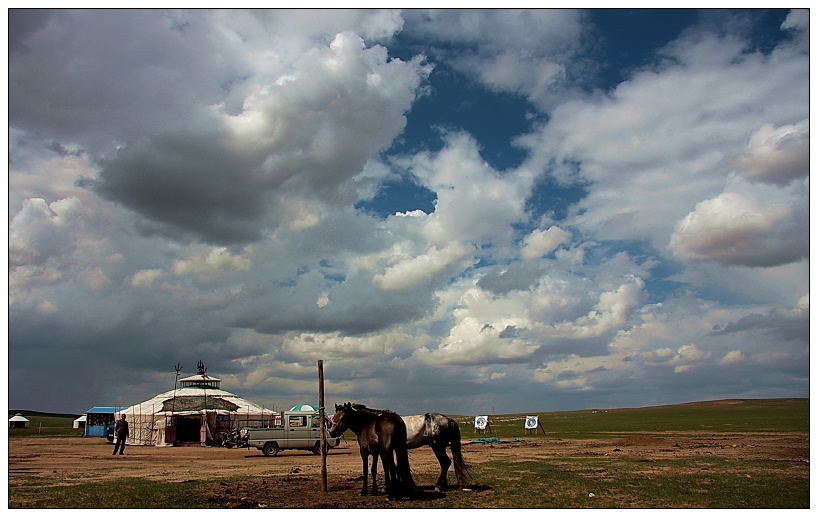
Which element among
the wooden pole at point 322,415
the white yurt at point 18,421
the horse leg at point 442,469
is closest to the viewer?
the wooden pole at point 322,415

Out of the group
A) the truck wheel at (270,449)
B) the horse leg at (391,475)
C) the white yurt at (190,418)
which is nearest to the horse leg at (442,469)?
the horse leg at (391,475)

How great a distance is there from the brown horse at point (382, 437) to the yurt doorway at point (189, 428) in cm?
4383

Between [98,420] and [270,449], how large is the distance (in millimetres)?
64348

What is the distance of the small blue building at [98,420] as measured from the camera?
83481 mm

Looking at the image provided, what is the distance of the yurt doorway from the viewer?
55969 mm

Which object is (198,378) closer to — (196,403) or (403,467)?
(196,403)

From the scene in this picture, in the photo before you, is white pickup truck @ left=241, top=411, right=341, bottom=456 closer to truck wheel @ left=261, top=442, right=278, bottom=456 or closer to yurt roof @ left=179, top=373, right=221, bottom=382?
truck wheel @ left=261, top=442, right=278, bottom=456

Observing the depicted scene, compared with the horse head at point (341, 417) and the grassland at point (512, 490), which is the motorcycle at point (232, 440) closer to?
the grassland at point (512, 490)

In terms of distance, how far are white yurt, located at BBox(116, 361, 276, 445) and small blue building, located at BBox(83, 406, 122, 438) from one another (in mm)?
28782

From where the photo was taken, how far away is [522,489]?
61.4 feet

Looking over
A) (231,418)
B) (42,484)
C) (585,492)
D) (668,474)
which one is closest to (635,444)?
(668,474)

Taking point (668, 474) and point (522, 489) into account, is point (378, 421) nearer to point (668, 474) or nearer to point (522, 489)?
point (522, 489)
